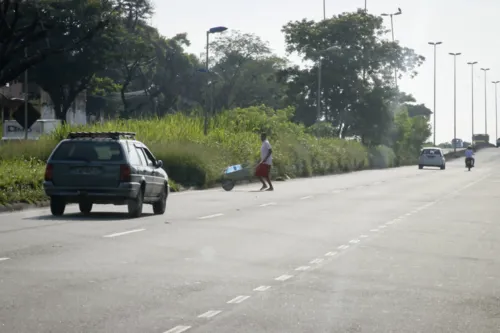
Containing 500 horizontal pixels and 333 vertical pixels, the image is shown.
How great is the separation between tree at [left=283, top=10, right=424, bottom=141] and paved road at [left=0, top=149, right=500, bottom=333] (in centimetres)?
7371

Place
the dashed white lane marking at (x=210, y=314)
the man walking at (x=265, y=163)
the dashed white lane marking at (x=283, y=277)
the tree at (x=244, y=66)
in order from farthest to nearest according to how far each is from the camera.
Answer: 1. the tree at (x=244, y=66)
2. the man walking at (x=265, y=163)
3. the dashed white lane marking at (x=283, y=277)
4. the dashed white lane marking at (x=210, y=314)

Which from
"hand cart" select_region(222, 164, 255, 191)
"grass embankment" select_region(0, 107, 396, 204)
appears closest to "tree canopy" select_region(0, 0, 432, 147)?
"grass embankment" select_region(0, 107, 396, 204)

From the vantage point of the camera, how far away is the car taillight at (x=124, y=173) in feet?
76.1

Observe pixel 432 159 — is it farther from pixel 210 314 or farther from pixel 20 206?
pixel 210 314

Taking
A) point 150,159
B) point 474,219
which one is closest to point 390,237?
point 474,219

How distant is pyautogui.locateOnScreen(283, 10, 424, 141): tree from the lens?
9894 cm

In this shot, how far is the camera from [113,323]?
957 centimetres

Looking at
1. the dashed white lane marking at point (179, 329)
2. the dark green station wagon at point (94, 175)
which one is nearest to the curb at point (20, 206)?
the dark green station wagon at point (94, 175)

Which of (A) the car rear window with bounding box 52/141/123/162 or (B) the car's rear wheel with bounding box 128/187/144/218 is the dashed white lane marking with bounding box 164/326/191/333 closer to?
(B) the car's rear wheel with bounding box 128/187/144/218

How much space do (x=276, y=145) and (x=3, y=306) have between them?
157ft

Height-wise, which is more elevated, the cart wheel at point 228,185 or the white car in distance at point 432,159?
the cart wheel at point 228,185

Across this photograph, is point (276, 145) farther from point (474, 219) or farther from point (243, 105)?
point (243, 105)

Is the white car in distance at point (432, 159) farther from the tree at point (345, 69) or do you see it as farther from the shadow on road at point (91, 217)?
the shadow on road at point (91, 217)

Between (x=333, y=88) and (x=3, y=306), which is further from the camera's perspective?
(x=333, y=88)
